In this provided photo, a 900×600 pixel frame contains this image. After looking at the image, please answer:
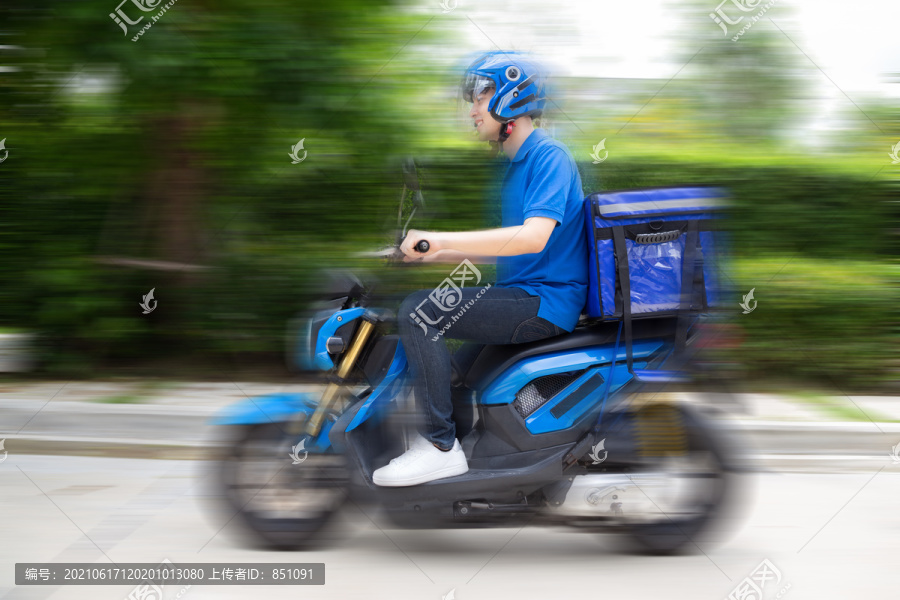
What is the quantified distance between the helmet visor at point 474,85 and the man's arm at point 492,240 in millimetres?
470

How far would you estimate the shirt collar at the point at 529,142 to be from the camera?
3.04 meters

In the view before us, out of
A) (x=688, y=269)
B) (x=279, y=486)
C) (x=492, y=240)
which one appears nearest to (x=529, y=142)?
(x=492, y=240)

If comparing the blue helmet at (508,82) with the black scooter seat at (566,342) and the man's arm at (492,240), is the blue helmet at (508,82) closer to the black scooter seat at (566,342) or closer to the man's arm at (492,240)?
the man's arm at (492,240)

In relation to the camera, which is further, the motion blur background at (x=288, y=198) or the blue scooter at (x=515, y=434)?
the motion blur background at (x=288, y=198)

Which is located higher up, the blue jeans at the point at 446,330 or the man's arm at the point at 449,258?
the man's arm at the point at 449,258

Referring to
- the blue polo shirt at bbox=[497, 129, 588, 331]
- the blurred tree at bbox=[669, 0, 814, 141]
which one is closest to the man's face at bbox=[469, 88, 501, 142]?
the blue polo shirt at bbox=[497, 129, 588, 331]

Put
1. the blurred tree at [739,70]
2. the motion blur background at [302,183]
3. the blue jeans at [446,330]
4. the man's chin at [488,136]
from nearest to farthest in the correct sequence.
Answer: the blue jeans at [446,330]
the man's chin at [488,136]
the motion blur background at [302,183]
the blurred tree at [739,70]

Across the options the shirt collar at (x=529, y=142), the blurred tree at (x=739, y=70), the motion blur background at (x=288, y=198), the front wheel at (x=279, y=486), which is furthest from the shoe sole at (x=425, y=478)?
the blurred tree at (x=739, y=70)

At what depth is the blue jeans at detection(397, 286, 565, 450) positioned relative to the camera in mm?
2947

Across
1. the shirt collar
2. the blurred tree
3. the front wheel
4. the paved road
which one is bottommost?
the paved road

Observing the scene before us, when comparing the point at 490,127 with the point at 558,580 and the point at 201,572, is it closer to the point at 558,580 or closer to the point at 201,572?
the point at 558,580

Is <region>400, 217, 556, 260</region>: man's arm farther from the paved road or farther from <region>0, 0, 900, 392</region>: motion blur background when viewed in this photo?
<region>0, 0, 900, 392</region>: motion blur background

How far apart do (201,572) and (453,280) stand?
4.75 feet

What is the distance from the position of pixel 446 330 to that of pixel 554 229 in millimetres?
494
